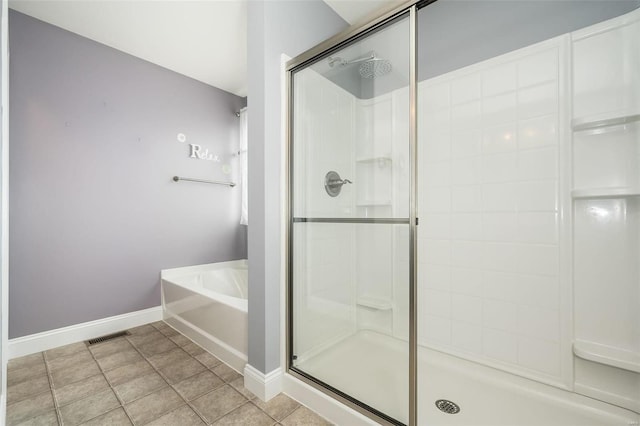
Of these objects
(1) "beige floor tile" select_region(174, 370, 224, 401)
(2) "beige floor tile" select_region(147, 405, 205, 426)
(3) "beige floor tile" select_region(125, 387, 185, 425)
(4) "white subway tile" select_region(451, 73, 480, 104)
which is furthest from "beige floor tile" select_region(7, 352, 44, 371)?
(4) "white subway tile" select_region(451, 73, 480, 104)

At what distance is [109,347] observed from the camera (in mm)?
2047

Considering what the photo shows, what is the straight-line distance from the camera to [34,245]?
1.98 meters

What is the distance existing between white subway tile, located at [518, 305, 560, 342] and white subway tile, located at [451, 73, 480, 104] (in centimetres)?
125

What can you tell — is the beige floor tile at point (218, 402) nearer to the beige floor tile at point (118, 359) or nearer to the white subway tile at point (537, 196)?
the beige floor tile at point (118, 359)

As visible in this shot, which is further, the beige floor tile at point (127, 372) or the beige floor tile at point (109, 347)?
the beige floor tile at point (109, 347)

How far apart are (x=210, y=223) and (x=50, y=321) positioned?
140 cm

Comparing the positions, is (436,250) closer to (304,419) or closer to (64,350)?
(304,419)

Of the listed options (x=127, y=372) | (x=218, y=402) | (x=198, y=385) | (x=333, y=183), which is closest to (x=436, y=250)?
(x=333, y=183)

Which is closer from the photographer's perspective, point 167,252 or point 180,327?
point 180,327

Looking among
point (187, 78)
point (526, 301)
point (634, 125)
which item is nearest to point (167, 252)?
point (187, 78)

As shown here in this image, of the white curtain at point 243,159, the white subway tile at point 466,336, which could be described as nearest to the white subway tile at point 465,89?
the white subway tile at point 466,336

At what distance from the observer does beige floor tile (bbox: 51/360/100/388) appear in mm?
1626

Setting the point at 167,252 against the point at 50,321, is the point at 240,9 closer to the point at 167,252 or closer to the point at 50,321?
the point at 167,252

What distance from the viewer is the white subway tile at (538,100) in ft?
4.68
